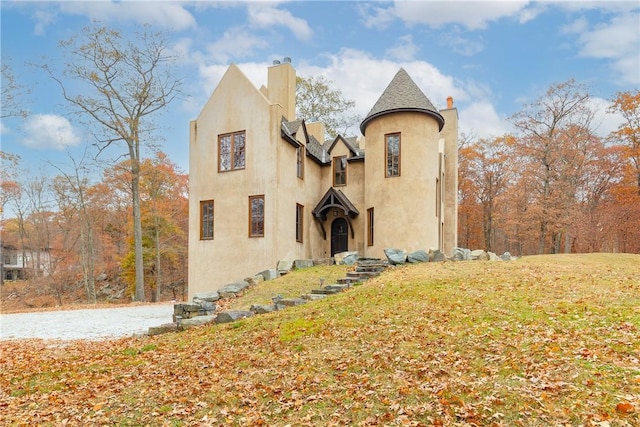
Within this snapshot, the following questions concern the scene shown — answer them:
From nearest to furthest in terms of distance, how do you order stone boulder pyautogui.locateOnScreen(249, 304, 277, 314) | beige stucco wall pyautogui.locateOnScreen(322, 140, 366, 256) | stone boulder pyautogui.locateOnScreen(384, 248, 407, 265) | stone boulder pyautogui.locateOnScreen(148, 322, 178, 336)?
1. stone boulder pyautogui.locateOnScreen(148, 322, 178, 336)
2. stone boulder pyautogui.locateOnScreen(249, 304, 277, 314)
3. stone boulder pyautogui.locateOnScreen(384, 248, 407, 265)
4. beige stucco wall pyautogui.locateOnScreen(322, 140, 366, 256)

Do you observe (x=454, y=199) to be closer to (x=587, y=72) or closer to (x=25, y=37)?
(x=587, y=72)

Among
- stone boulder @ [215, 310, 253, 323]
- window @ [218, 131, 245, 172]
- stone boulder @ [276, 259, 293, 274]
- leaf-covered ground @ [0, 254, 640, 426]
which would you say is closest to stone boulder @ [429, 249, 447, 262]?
stone boulder @ [276, 259, 293, 274]

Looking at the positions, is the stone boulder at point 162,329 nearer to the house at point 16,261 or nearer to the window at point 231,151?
the window at point 231,151

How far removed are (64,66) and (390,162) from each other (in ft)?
64.3

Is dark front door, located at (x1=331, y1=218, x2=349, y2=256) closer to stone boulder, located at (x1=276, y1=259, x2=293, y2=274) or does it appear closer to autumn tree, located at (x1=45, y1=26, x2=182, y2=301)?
stone boulder, located at (x1=276, y1=259, x2=293, y2=274)

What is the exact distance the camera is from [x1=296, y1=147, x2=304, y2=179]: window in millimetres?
19766

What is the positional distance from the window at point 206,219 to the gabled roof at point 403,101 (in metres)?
8.85

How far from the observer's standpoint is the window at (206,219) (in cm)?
1919

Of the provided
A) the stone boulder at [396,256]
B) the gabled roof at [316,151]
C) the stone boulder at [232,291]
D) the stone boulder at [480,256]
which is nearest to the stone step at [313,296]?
the stone boulder at [232,291]

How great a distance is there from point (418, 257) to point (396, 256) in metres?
0.92

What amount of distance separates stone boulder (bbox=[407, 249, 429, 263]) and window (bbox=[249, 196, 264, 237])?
262 inches

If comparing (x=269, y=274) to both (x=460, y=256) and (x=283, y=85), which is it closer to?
(x=460, y=256)

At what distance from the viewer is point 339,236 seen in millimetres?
21562

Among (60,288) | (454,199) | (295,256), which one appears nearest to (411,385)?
(295,256)
